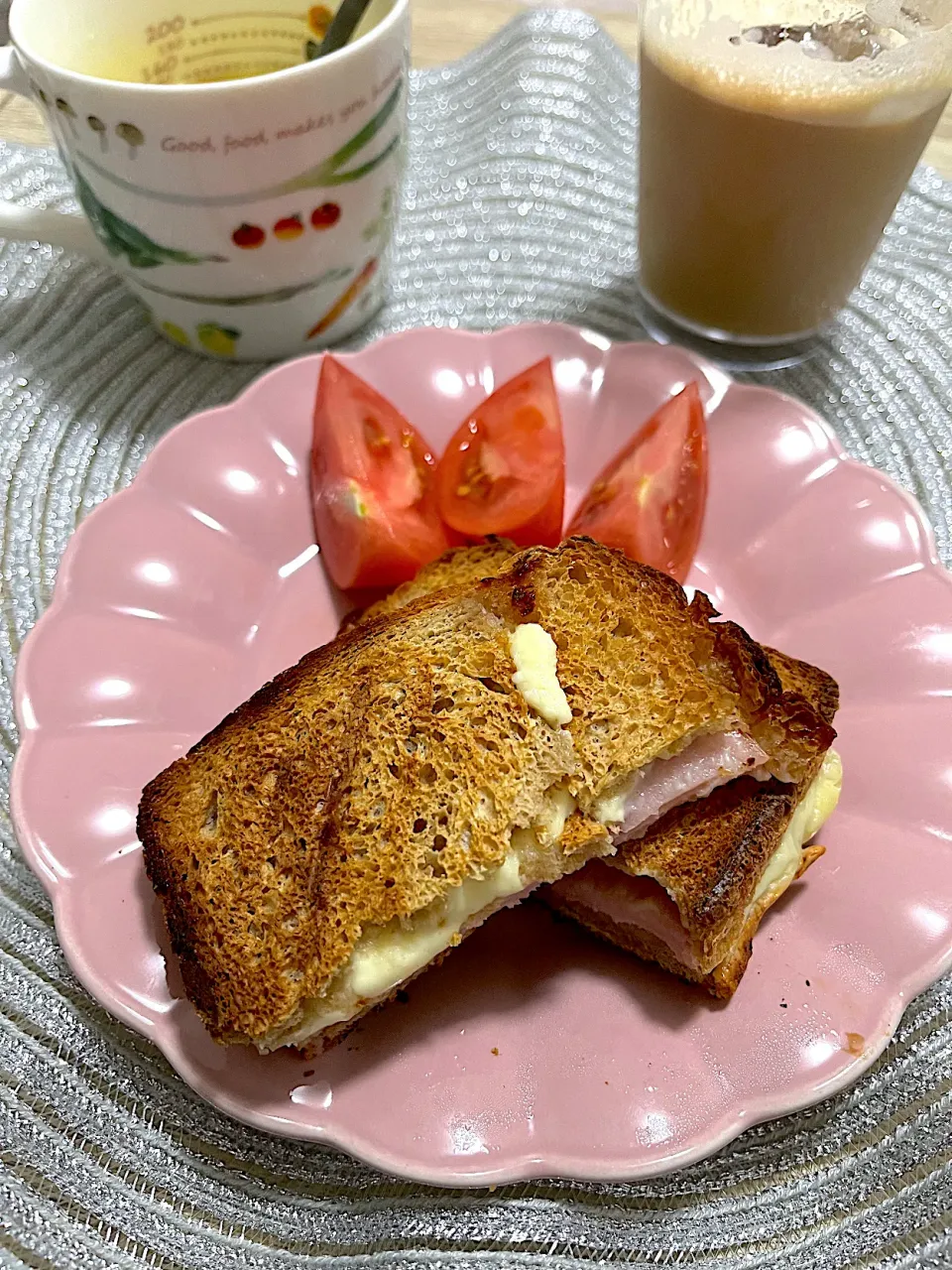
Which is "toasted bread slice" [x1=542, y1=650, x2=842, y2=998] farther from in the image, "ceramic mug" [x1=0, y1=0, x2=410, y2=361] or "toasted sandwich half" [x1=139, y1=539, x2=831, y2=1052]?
"ceramic mug" [x1=0, y1=0, x2=410, y2=361]

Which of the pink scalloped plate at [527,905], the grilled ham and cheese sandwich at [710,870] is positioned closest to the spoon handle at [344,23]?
the pink scalloped plate at [527,905]

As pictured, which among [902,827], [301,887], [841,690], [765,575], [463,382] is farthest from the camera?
[463,382]

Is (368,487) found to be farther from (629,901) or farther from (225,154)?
(629,901)

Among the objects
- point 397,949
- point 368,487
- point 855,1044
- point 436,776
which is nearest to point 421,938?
point 397,949

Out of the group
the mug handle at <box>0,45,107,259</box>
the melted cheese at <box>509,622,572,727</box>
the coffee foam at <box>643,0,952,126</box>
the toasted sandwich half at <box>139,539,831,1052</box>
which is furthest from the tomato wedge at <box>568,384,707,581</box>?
the mug handle at <box>0,45,107,259</box>

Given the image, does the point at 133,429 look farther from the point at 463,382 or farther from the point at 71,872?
the point at 71,872

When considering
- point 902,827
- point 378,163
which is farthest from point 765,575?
point 378,163

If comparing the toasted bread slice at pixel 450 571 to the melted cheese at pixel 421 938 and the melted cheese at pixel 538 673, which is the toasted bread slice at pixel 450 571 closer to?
the melted cheese at pixel 538 673
